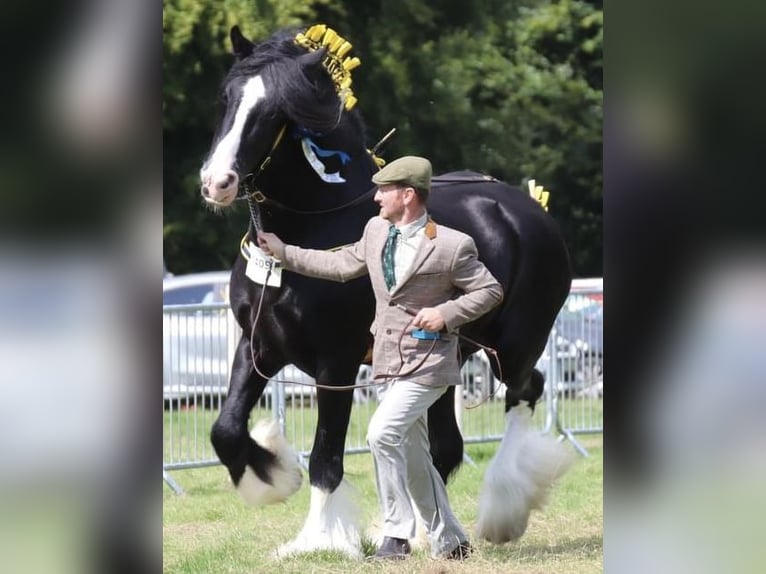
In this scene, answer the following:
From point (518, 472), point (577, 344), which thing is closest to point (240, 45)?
point (518, 472)

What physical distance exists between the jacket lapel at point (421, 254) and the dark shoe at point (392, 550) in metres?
1.13

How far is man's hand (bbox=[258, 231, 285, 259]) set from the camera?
19.7 feet

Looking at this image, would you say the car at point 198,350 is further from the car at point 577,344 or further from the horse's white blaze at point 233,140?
the horse's white blaze at point 233,140

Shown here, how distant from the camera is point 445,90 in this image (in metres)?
19.8

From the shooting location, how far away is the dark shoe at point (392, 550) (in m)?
6.12

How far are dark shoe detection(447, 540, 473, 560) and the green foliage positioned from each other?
1120 centimetres

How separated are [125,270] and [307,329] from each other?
3.41m

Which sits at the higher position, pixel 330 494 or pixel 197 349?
pixel 197 349

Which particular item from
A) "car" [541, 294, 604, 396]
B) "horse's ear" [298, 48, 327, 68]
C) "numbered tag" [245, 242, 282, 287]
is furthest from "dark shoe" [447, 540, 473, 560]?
"car" [541, 294, 604, 396]

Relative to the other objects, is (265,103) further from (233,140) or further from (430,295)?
(430,295)

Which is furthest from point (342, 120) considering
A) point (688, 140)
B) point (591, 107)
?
point (591, 107)

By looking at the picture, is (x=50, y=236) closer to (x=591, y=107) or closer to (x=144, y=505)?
(x=144, y=505)

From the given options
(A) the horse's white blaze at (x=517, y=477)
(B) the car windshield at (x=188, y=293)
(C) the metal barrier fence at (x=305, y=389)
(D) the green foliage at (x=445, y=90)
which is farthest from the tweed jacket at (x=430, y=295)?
(D) the green foliage at (x=445, y=90)

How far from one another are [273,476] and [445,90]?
13689 millimetres
